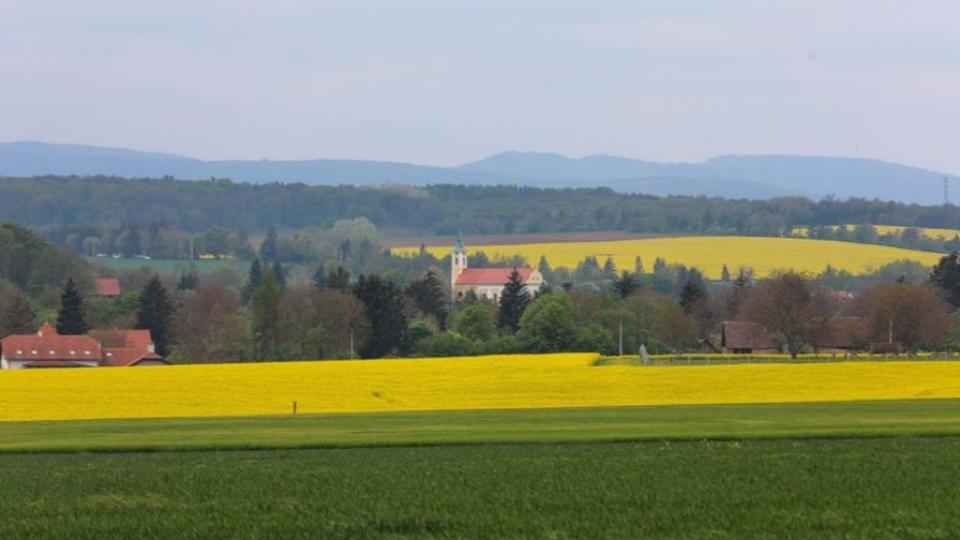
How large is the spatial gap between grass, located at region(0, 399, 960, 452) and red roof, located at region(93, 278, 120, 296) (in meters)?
107

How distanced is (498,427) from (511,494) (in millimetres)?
19448

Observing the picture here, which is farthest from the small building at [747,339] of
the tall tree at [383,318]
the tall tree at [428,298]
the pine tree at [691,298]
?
the tall tree at [428,298]

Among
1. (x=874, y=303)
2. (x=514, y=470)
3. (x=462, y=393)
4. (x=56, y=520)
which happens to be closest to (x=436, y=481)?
(x=514, y=470)

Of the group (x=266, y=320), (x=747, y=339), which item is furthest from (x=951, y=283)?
(x=266, y=320)

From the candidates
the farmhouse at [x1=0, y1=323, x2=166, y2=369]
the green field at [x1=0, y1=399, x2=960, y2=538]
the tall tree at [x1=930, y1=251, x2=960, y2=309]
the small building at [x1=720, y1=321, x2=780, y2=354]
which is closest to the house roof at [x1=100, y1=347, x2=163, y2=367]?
the farmhouse at [x1=0, y1=323, x2=166, y2=369]

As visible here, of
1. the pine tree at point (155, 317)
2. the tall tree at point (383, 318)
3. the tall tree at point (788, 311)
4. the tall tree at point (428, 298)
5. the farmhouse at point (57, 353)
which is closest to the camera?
the farmhouse at point (57, 353)

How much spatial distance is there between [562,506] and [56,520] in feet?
20.1

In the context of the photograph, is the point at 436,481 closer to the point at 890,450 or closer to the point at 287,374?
the point at 890,450

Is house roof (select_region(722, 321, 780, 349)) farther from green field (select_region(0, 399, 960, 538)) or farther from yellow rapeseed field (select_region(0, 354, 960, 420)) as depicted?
green field (select_region(0, 399, 960, 538))

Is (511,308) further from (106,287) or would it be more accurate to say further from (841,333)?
(106,287)

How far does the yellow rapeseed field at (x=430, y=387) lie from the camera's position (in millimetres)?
55531

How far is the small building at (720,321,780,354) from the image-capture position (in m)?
106

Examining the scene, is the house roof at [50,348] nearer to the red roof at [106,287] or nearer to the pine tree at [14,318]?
the pine tree at [14,318]

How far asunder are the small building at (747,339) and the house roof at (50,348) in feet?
135
